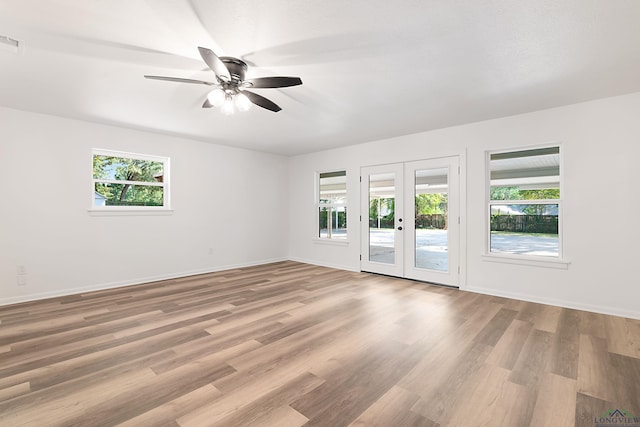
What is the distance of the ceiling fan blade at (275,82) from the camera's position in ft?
8.18

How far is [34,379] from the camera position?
2150 mm

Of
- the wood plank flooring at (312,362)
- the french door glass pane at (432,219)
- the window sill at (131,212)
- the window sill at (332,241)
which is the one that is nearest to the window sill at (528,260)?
the wood plank flooring at (312,362)

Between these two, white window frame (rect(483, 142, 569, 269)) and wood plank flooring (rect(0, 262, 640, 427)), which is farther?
white window frame (rect(483, 142, 569, 269))

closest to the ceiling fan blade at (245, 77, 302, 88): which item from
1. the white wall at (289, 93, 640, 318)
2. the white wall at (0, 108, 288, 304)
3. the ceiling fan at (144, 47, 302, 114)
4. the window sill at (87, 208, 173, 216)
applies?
the ceiling fan at (144, 47, 302, 114)

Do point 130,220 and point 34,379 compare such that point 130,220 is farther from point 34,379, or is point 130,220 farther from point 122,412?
point 122,412

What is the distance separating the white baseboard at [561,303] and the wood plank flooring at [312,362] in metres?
0.14

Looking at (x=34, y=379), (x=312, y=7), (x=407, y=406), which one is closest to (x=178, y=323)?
(x=34, y=379)

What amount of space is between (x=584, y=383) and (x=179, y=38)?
394 centimetres

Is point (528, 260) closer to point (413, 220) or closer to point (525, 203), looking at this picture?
point (525, 203)

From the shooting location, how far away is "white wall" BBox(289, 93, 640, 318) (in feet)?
11.2

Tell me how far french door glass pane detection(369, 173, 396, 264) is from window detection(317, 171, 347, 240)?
0.69 metres

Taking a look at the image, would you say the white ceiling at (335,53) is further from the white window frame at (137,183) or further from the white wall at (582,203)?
the white window frame at (137,183)

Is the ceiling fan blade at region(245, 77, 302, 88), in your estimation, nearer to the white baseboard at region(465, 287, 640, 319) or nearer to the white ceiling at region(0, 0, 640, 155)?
the white ceiling at region(0, 0, 640, 155)

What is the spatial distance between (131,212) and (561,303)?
648 centimetres
